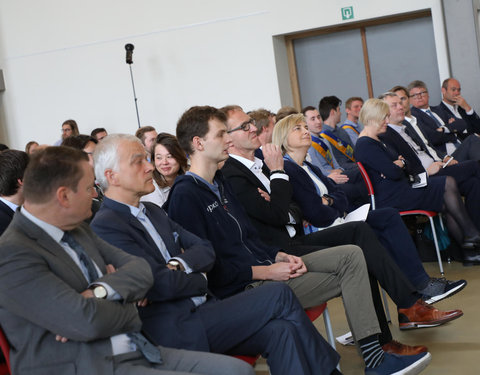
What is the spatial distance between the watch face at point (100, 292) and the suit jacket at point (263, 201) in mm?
1447

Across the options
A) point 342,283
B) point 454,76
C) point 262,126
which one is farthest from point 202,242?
point 454,76

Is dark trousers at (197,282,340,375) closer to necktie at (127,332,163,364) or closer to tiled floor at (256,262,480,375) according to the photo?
necktie at (127,332,163,364)

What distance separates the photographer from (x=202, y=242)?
2594 mm

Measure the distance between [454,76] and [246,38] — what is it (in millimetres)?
2934

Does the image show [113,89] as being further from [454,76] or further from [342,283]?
[342,283]

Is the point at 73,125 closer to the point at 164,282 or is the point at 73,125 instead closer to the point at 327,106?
the point at 327,106

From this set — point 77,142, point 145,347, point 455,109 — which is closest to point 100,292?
point 145,347

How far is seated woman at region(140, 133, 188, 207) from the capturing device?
431 cm

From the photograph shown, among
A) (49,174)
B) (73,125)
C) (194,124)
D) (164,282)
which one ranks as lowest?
(164,282)

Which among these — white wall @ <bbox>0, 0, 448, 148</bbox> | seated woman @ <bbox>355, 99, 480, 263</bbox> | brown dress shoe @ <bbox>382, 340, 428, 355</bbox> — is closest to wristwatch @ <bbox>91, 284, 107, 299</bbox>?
brown dress shoe @ <bbox>382, 340, 428, 355</bbox>

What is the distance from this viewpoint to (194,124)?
3064 millimetres

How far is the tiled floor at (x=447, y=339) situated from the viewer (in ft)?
10.2

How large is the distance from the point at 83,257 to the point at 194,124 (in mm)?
1189

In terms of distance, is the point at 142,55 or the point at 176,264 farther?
the point at 142,55
